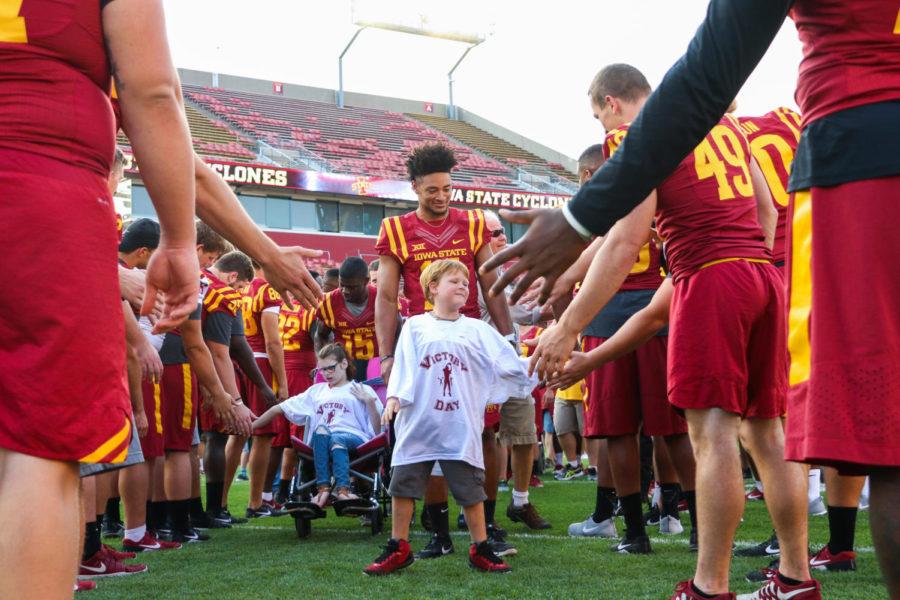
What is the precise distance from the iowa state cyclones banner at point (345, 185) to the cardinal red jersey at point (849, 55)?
31.2 m

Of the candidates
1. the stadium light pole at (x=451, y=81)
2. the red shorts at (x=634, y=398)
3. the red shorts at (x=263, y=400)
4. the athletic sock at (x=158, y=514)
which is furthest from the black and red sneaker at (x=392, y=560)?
the stadium light pole at (x=451, y=81)

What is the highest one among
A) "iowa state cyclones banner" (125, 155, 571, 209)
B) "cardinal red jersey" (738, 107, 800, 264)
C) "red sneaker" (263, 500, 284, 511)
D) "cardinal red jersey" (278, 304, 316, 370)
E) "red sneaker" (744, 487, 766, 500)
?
"iowa state cyclones banner" (125, 155, 571, 209)

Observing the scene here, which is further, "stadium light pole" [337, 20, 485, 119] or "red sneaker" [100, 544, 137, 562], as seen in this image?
"stadium light pole" [337, 20, 485, 119]

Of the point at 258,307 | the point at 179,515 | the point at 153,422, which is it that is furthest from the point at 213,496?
the point at 258,307

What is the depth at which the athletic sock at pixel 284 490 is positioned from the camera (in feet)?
28.1

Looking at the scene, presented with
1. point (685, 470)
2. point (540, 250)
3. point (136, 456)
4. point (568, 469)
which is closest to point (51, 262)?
point (540, 250)

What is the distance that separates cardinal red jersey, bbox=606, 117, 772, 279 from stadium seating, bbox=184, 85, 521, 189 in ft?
116

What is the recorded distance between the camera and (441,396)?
5.01m

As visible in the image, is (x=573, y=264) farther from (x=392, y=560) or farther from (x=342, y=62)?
(x=342, y=62)

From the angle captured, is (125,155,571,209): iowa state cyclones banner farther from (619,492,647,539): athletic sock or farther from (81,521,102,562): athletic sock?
(619,492,647,539): athletic sock

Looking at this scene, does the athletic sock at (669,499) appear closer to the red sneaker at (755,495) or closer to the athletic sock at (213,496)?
the red sneaker at (755,495)

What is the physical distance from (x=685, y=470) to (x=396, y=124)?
45.3 m

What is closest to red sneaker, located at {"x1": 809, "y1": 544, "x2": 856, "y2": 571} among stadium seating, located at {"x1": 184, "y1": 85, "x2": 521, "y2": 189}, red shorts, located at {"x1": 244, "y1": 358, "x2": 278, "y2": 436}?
red shorts, located at {"x1": 244, "y1": 358, "x2": 278, "y2": 436}

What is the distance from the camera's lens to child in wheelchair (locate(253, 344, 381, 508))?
6.36m
